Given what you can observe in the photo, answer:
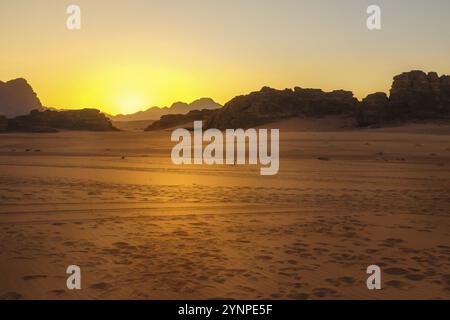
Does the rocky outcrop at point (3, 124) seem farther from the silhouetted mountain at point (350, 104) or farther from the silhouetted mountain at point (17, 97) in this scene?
the silhouetted mountain at point (17, 97)

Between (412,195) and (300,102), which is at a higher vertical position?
(300,102)

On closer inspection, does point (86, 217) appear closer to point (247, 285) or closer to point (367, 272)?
point (247, 285)

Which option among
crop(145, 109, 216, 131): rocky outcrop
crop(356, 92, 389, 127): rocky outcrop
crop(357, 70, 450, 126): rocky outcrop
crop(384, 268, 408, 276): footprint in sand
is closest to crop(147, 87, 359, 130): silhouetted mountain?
crop(356, 92, 389, 127): rocky outcrop

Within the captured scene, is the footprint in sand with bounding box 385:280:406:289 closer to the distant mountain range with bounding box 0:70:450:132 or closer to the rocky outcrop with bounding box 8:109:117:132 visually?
the distant mountain range with bounding box 0:70:450:132

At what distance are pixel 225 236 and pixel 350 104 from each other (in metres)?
59.9

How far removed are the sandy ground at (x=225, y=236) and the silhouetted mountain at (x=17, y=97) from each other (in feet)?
591

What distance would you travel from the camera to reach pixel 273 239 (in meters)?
7.16

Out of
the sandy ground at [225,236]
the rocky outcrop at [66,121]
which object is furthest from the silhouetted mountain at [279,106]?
the sandy ground at [225,236]

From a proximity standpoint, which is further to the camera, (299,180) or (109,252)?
(299,180)

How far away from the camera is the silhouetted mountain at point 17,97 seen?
17900cm

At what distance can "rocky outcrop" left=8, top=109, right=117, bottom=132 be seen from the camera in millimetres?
56406

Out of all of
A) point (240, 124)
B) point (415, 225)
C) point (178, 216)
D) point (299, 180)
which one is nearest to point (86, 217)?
point (178, 216)

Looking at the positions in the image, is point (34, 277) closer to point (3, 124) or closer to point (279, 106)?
point (3, 124)

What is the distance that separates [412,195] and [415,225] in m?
3.45
